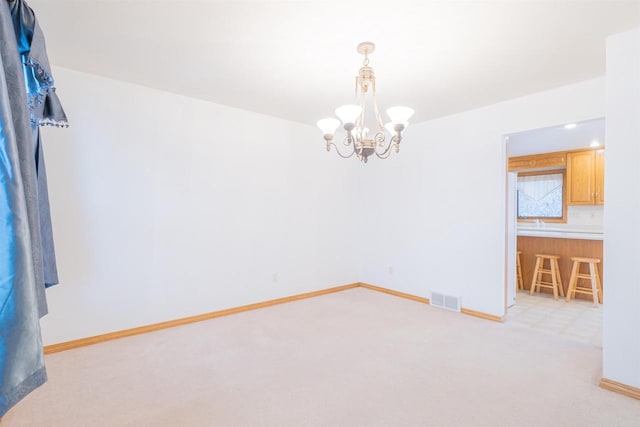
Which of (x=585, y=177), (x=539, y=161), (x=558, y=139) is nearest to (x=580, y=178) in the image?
(x=585, y=177)

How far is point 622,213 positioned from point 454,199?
183 cm

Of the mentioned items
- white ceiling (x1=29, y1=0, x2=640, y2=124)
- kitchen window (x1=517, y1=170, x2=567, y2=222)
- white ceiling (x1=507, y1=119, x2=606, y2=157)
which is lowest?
kitchen window (x1=517, y1=170, x2=567, y2=222)

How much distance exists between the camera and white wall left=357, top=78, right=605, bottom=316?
10.9 ft

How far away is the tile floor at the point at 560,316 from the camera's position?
3.21 metres

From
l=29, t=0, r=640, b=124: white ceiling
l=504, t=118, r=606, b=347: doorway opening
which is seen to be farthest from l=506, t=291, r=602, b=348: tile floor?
l=29, t=0, r=640, b=124: white ceiling

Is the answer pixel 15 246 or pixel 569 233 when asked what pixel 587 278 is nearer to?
pixel 569 233

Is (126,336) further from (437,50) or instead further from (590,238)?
(590,238)

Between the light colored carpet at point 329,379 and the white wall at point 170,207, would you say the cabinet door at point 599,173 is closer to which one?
the light colored carpet at point 329,379

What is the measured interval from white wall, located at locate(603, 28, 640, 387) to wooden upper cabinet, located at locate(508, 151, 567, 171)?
161 inches

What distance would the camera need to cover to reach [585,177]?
213 inches

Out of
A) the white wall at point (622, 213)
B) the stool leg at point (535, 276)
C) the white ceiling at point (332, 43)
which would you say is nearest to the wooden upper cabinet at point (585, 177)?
the stool leg at point (535, 276)

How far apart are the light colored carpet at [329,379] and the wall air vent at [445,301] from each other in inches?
17.3

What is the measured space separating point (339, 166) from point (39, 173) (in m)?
3.84

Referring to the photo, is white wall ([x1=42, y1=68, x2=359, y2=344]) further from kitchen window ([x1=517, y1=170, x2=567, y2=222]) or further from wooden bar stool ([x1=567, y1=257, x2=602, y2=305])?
kitchen window ([x1=517, y1=170, x2=567, y2=222])
